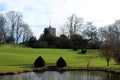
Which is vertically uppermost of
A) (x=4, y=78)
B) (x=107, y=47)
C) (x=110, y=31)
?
(x=110, y=31)

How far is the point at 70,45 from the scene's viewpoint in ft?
277

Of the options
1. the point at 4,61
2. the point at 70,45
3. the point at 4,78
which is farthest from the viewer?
the point at 70,45

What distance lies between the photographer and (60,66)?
4581 centimetres

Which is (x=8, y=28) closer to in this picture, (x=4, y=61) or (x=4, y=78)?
(x=4, y=61)

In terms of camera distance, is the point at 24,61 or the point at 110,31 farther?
the point at 110,31

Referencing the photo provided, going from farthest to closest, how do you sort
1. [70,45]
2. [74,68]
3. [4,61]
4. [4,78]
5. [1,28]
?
[1,28], [70,45], [4,61], [74,68], [4,78]

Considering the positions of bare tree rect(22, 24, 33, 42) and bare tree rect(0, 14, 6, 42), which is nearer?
bare tree rect(0, 14, 6, 42)

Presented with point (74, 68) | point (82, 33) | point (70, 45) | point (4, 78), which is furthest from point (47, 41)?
point (4, 78)

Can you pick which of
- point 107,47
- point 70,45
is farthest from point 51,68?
point 70,45

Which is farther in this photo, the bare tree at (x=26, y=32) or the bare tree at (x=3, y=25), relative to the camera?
the bare tree at (x=26, y=32)

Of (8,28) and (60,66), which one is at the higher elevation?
(8,28)

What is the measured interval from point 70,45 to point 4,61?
125 feet

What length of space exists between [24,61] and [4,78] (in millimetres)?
18258

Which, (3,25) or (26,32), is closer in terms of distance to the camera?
(3,25)
